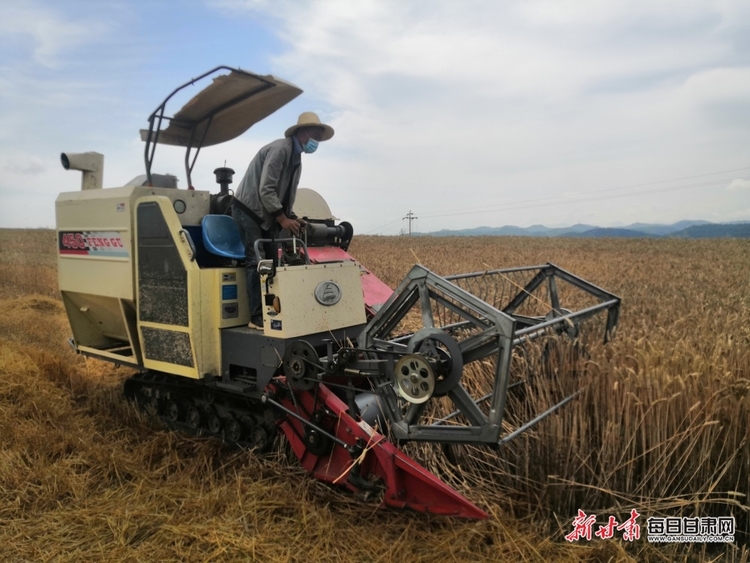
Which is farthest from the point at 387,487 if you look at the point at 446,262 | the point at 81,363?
the point at 446,262

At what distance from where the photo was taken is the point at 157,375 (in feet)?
15.6

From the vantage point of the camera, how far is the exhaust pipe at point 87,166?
5051 mm

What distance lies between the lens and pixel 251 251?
4234mm

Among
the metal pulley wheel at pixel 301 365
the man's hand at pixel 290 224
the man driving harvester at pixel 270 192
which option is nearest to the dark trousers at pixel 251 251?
the man driving harvester at pixel 270 192

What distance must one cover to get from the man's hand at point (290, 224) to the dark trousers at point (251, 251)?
17cm

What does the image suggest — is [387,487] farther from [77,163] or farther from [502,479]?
[77,163]

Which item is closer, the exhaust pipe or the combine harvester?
the combine harvester

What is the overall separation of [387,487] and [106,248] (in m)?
3.10

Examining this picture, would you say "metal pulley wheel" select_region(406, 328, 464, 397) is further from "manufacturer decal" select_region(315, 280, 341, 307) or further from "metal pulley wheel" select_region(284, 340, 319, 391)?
"manufacturer decal" select_region(315, 280, 341, 307)

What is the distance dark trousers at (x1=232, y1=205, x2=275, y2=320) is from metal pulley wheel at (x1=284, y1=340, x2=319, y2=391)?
2.40 ft

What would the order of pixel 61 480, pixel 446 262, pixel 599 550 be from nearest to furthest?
pixel 599 550 < pixel 61 480 < pixel 446 262

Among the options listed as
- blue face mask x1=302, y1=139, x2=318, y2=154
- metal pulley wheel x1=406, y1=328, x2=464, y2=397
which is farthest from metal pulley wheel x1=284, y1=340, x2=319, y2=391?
blue face mask x1=302, y1=139, x2=318, y2=154

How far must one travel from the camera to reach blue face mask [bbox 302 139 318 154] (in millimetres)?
4406

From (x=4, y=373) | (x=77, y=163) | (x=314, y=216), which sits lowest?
(x=4, y=373)
